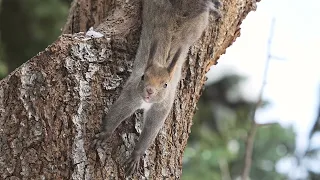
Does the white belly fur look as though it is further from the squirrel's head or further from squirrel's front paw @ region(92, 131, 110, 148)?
squirrel's front paw @ region(92, 131, 110, 148)

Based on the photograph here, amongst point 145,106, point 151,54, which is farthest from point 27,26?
point 151,54

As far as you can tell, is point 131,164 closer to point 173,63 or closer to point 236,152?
point 173,63

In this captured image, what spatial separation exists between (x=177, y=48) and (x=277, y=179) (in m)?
1.76

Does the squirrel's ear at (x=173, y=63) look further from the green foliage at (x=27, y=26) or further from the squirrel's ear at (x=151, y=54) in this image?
the green foliage at (x=27, y=26)

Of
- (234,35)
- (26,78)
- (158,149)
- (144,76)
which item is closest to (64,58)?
(26,78)

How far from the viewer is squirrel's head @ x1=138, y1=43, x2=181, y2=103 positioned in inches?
80.5

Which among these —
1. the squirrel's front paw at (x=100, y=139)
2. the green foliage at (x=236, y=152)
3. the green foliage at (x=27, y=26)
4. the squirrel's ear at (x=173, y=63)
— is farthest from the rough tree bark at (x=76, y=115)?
the green foliage at (x=27, y=26)

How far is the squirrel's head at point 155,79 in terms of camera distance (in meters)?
2.04

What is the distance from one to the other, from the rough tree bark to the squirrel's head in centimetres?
9

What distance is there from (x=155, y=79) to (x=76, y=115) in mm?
295

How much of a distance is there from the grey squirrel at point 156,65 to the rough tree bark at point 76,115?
40mm

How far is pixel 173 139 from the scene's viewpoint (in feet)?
7.11

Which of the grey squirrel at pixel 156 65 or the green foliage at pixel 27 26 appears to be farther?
the green foliage at pixel 27 26

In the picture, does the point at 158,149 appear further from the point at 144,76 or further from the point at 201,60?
the point at 201,60
